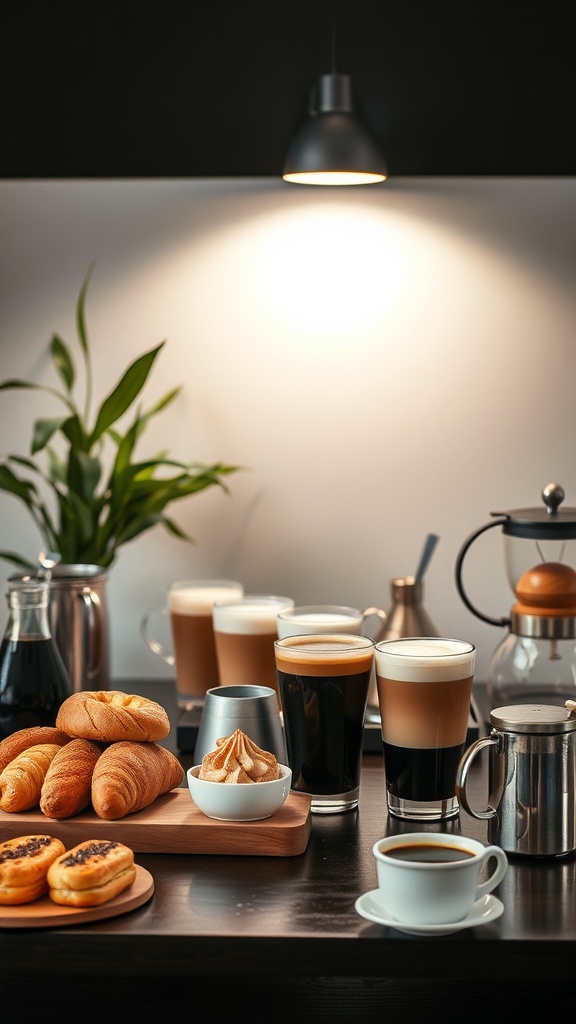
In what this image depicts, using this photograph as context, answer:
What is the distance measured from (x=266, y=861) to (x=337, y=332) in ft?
2.94

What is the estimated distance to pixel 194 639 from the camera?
1.40 m

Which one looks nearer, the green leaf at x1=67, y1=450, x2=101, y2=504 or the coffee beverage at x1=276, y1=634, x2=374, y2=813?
the coffee beverage at x1=276, y1=634, x2=374, y2=813

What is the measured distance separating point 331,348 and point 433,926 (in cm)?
100

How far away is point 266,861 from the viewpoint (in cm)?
93

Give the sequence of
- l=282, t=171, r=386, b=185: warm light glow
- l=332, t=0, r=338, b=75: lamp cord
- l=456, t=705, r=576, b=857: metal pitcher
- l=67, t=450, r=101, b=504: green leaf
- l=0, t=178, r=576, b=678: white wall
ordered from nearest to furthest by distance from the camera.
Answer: l=456, t=705, r=576, b=857: metal pitcher, l=332, t=0, r=338, b=75: lamp cord, l=282, t=171, r=386, b=185: warm light glow, l=67, t=450, r=101, b=504: green leaf, l=0, t=178, r=576, b=678: white wall

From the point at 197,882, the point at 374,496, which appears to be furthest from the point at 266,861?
the point at 374,496

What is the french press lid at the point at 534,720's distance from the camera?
936 millimetres

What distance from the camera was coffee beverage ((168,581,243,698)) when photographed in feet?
4.57

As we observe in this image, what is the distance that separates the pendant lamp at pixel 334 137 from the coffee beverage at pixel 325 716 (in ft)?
1.89

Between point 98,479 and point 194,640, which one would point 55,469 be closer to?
point 98,479

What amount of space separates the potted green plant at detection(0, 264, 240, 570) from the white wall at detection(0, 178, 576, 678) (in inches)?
2.2

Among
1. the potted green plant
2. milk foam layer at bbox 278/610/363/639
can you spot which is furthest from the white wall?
milk foam layer at bbox 278/610/363/639

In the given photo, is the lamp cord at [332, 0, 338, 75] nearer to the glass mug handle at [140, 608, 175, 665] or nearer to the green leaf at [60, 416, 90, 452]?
the green leaf at [60, 416, 90, 452]

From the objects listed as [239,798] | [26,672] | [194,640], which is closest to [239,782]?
[239,798]
